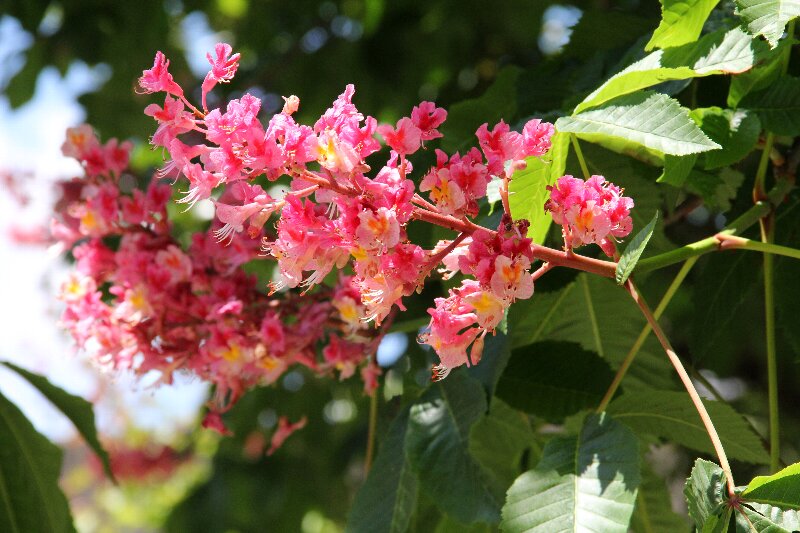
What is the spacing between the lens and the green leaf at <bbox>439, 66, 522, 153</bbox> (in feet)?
4.99

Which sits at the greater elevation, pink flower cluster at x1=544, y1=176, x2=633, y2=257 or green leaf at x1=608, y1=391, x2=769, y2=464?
pink flower cluster at x1=544, y1=176, x2=633, y2=257

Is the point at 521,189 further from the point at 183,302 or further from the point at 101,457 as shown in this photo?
the point at 101,457

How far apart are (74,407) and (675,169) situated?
1.03 metres

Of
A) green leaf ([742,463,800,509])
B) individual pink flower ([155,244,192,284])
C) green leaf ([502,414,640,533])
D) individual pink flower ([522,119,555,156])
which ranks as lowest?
green leaf ([742,463,800,509])

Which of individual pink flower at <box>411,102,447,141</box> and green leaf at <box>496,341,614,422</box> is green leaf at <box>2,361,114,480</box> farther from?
individual pink flower at <box>411,102,447,141</box>

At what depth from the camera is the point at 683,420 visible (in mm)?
1276

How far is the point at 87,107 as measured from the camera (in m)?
3.53

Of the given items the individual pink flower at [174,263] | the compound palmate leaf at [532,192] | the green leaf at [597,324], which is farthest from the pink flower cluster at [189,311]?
the compound palmate leaf at [532,192]

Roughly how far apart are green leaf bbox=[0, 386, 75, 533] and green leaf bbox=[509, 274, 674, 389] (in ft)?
2.53

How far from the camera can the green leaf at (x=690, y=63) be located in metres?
1.04

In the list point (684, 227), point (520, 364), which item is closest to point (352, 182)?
point (520, 364)

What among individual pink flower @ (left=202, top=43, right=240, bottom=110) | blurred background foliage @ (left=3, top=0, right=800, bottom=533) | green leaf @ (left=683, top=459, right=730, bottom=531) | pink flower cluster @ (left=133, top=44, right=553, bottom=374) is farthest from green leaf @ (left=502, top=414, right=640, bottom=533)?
blurred background foliage @ (left=3, top=0, right=800, bottom=533)

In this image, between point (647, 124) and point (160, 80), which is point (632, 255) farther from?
point (160, 80)

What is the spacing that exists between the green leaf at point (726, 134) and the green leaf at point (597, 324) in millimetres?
387
